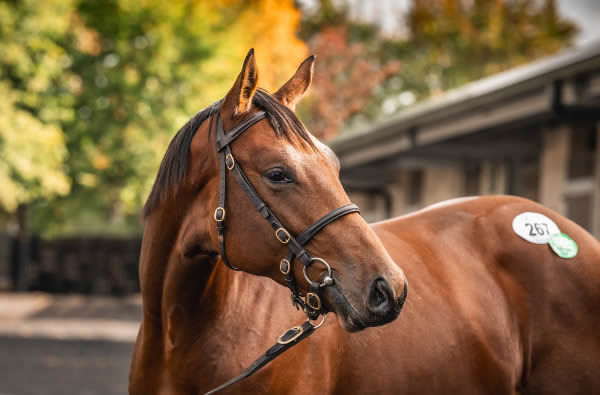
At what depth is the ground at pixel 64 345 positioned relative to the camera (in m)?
8.36

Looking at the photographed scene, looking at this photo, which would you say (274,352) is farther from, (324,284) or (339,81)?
(339,81)

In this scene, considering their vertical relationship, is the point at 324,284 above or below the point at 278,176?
below

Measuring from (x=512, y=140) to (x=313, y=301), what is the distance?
8017 millimetres

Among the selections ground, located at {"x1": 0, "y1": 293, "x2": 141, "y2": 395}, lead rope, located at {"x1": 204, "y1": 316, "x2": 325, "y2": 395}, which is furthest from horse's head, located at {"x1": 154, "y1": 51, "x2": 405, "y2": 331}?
ground, located at {"x1": 0, "y1": 293, "x2": 141, "y2": 395}

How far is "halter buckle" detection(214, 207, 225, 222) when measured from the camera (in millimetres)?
2588

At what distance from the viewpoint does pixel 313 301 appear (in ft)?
8.07

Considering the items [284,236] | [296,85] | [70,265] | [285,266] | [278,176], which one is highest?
→ [296,85]

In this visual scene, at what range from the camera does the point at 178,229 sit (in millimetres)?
2850

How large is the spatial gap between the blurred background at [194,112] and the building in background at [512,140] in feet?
0.09

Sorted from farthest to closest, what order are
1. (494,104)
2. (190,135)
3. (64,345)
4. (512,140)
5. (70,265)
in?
(70,265), (64,345), (512,140), (494,104), (190,135)

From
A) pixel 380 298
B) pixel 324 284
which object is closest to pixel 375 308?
pixel 380 298

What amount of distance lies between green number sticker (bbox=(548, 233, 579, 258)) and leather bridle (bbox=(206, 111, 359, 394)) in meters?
1.48

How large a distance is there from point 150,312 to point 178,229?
388mm

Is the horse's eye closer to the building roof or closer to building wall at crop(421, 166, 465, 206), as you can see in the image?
A: the building roof
